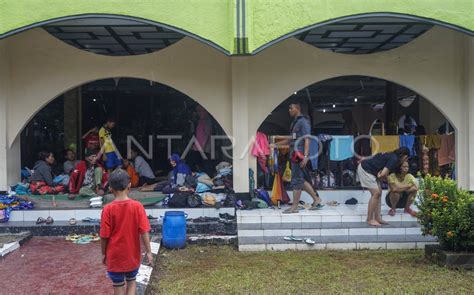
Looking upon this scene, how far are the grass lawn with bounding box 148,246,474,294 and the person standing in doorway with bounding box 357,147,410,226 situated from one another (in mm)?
806

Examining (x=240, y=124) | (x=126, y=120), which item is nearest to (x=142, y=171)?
(x=240, y=124)

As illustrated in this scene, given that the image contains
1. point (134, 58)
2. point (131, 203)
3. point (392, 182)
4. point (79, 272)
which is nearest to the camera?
point (131, 203)

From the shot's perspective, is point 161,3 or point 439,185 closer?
point 439,185

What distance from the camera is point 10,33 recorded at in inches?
279

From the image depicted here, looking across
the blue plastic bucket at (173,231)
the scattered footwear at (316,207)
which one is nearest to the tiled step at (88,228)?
the blue plastic bucket at (173,231)

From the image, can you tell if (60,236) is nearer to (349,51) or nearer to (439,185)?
(439,185)

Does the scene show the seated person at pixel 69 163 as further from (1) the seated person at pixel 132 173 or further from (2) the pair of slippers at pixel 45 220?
(2) the pair of slippers at pixel 45 220

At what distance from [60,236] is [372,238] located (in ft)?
16.6

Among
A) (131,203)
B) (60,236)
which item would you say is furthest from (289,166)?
(131,203)

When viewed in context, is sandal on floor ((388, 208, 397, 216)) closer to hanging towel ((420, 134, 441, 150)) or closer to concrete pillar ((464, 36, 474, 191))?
concrete pillar ((464, 36, 474, 191))

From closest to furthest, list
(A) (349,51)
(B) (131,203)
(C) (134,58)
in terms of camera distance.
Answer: (B) (131,203)
(C) (134,58)
(A) (349,51)

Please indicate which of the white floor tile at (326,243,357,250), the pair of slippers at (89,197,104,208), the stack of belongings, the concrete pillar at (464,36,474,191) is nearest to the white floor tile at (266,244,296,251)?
the white floor tile at (326,243,357,250)

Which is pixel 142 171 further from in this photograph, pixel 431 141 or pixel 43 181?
pixel 431 141

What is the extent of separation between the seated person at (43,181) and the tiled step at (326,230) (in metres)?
3.57
